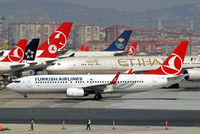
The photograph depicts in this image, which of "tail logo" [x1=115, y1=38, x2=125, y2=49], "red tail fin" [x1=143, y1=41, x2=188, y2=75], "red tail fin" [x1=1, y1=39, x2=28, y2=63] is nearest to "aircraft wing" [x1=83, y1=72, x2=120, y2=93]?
"red tail fin" [x1=143, y1=41, x2=188, y2=75]

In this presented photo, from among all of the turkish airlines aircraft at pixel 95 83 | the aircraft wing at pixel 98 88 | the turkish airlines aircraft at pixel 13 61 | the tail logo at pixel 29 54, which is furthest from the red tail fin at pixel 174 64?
the tail logo at pixel 29 54

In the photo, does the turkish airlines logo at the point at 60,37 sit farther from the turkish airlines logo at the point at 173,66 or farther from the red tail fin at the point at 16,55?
the turkish airlines logo at the point at 173,66

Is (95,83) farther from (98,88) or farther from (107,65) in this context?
(107,65)

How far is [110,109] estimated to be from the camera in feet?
190

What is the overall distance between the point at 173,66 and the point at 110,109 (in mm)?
13624

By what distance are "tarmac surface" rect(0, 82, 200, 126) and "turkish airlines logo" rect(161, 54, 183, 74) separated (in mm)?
→ 3787

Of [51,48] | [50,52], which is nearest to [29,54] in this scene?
[50,52]

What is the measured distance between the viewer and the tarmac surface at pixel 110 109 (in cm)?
5044

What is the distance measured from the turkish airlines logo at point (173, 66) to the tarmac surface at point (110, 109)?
379cm

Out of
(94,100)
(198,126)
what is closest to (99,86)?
(94,100)

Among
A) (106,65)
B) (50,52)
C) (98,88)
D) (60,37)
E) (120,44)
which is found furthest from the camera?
(120,44)

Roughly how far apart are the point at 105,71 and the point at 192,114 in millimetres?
36925

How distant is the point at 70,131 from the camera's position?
4412cm

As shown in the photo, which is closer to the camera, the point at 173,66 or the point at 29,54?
the point at 173,66
